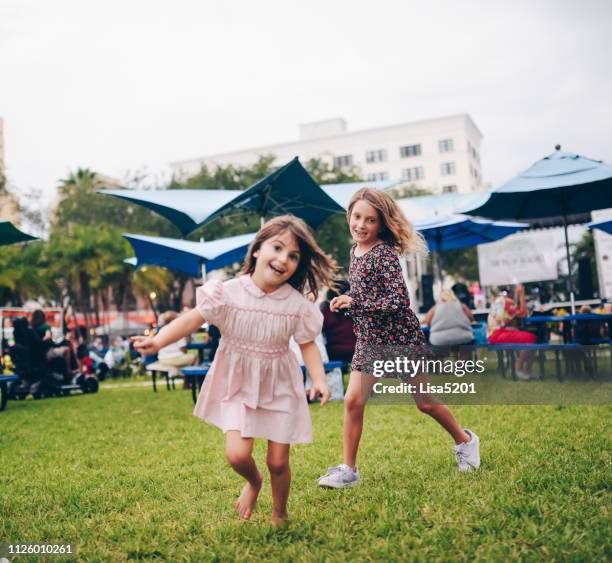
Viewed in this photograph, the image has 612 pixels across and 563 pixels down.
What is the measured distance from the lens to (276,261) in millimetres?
3150

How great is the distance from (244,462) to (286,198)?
8.23m

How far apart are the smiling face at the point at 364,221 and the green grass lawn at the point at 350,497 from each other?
5.29 feet

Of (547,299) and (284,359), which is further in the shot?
(547,299)

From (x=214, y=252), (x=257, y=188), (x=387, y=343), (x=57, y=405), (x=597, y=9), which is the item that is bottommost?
(x=57, y=405)

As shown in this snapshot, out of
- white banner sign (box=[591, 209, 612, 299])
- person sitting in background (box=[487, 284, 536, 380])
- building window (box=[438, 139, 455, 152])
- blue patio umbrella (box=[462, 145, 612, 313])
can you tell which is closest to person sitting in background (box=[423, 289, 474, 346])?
person sitting in background (box=[487, 284, 536, 380])

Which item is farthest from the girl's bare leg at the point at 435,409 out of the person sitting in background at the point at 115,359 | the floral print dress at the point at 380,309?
the person sitting in background at the point at 115,359

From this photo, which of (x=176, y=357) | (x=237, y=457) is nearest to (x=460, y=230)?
(x=176, y=357)

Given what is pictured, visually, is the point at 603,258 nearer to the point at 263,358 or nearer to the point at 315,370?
the point at 315,370

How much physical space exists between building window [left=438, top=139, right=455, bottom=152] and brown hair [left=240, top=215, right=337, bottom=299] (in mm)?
60235

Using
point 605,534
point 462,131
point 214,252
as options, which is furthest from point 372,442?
point 462,131

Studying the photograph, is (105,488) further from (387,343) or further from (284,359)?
(387,343)

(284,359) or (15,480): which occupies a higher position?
(284,359)

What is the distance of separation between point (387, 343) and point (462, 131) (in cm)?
6010

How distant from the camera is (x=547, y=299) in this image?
73.8ft
